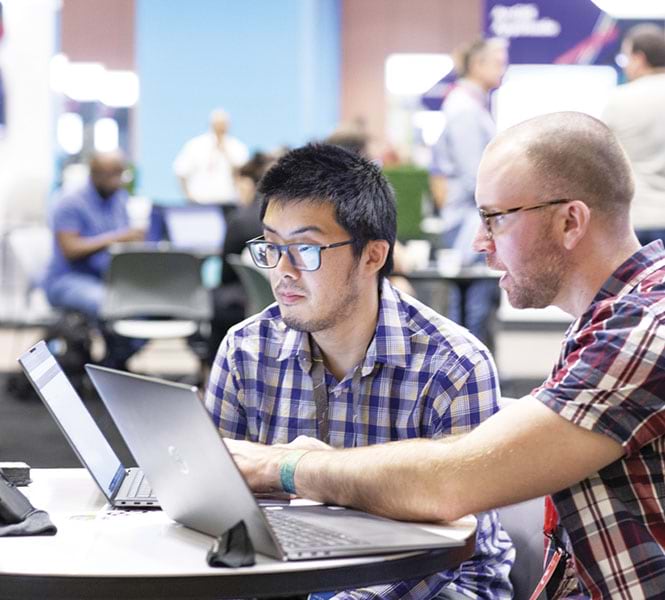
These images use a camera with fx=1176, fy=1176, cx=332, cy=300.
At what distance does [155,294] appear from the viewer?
21.4 feet

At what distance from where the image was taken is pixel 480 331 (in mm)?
6832

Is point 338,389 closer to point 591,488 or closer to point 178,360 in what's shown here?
point 591,488

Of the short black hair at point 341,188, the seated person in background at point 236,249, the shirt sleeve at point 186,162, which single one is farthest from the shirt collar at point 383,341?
the shirt sleeve at point 186,162

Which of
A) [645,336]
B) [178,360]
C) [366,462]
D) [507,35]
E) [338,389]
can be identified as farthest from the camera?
[507,35]

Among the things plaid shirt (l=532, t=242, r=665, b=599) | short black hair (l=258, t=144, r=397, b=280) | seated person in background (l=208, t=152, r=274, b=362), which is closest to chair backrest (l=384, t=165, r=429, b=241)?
seated person in background (l=208, t=152, r=274, b=362)

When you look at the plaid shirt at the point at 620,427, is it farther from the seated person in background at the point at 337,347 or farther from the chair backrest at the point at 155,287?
the chair backrest at the point at 155,287

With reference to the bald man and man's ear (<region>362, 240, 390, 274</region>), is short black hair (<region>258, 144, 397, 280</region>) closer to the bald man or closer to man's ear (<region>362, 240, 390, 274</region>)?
man's ear (<region>362, 240, 390, 274</region>)

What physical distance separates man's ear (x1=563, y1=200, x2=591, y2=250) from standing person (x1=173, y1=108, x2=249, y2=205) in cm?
814

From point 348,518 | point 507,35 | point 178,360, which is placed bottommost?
point 178,360

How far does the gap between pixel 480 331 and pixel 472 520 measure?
5160 mm

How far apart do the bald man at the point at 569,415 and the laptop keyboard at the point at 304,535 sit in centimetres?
11

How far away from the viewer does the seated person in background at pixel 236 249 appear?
6141 mm

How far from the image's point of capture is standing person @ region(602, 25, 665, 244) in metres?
5.81

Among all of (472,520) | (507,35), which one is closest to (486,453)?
(472,520)
